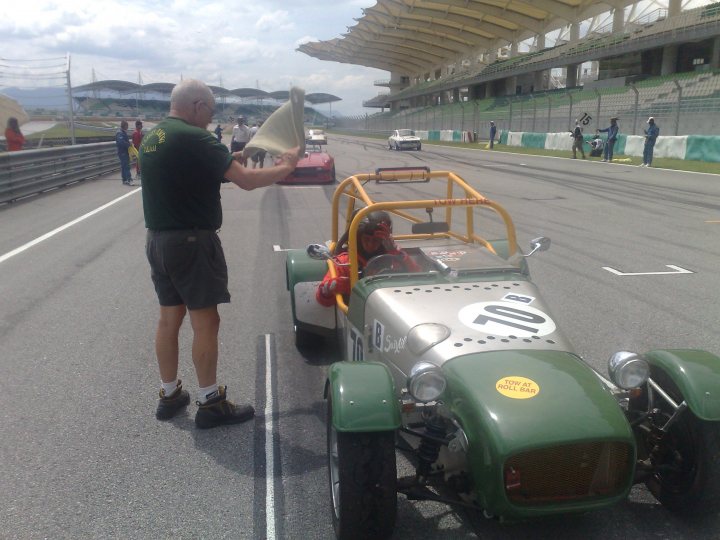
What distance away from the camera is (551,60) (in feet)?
173

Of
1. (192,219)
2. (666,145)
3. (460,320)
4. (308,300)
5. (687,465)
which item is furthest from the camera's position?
(666,145)

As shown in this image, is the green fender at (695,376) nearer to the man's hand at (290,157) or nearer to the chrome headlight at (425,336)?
the chrome headlight at (425,336)

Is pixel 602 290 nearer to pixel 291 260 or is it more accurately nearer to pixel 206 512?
pixel 291 260

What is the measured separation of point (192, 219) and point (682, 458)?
2815 millimetres

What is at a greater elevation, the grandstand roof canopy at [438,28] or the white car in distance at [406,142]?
the grandstand roof canopy at [438,28]

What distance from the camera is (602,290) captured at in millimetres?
7027

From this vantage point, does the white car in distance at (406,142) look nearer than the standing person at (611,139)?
No

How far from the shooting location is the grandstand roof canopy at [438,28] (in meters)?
53.4

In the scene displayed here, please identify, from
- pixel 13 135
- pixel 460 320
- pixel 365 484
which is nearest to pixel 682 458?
pixel 460 320

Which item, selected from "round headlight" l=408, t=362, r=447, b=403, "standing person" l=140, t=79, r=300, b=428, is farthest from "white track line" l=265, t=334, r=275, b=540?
"round headlight" l=408, t=362, r=447, b=403

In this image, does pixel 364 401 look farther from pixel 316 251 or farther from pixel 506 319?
pixel 316 251

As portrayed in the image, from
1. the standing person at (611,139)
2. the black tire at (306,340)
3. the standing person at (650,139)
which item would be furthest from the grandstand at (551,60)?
the black tire at (306,340)

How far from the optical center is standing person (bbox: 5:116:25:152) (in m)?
16.0

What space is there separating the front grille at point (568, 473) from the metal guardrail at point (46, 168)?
13973 millimetres
